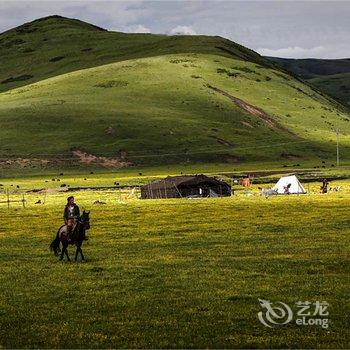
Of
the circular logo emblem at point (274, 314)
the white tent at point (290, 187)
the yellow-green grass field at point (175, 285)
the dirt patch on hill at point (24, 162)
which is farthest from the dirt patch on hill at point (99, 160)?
the circular logo emblem at point (274, 314)

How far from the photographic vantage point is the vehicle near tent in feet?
324

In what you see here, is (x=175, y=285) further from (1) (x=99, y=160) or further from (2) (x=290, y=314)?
(1) (x=99, y=160)

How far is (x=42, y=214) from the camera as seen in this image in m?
70.3

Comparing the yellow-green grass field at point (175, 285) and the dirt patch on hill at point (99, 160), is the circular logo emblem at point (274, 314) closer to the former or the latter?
the yellow-green grass field at point (175, 285)

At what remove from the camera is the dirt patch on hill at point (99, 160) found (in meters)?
178

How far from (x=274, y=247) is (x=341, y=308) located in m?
16.2

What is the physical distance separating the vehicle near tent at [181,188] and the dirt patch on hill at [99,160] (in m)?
78.9

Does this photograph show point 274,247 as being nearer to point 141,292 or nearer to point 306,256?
point 306,256

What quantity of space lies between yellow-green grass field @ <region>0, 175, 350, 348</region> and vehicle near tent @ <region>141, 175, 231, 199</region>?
44029mm

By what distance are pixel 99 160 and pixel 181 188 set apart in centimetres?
8511

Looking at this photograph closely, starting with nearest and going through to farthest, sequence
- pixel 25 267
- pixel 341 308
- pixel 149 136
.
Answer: pixel 341 308 < pixel 25 267 < pixel 149 136

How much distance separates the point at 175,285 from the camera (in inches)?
1042

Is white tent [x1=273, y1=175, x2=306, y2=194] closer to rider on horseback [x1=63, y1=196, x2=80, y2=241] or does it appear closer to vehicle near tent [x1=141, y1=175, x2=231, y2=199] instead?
vehicle near tent [x1=141, y1=175, x2=231, y2=199]

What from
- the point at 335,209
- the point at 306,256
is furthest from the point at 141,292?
the point at 335,209
